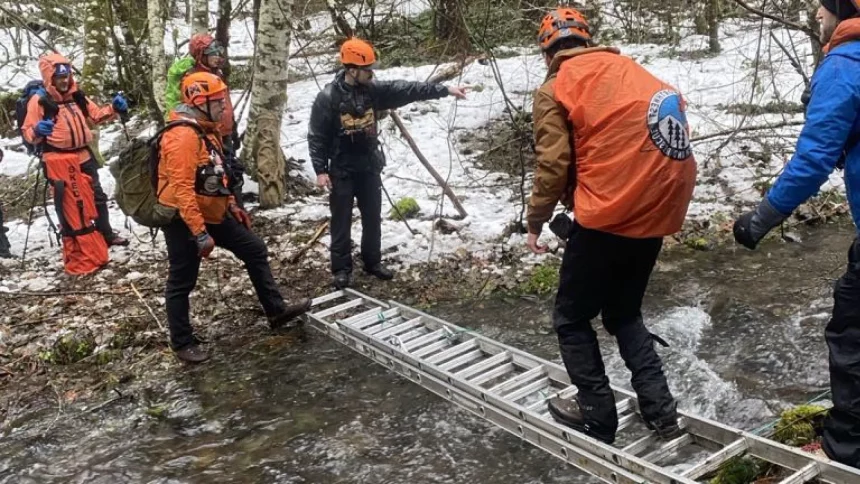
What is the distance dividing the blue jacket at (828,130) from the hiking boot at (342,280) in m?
4.85

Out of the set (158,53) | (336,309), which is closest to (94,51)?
(158,53)

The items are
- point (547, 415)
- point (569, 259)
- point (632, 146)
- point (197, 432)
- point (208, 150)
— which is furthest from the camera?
point (208, 150)

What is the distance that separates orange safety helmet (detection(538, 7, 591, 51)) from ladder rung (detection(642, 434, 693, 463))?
7.68 ft

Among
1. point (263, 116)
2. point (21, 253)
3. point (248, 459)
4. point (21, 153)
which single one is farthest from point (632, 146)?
point (21, 153)

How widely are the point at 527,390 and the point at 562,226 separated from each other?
130cm

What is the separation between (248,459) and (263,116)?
576 centimetres

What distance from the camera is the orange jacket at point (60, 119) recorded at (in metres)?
8.20

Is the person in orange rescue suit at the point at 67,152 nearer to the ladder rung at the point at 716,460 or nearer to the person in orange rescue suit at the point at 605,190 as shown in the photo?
the person in orange rescue suit at the point at 605,190

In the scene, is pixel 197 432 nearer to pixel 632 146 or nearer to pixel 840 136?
pixel 632 146

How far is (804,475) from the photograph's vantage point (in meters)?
3.46

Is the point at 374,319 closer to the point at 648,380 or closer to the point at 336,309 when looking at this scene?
the point at 336,309

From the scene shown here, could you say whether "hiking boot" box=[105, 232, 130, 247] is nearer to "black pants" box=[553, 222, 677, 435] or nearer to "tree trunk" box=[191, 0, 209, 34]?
"tree trunk" box=[191, 0, 209, 34]

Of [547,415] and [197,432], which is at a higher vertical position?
[547,415]

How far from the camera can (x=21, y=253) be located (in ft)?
29.9
